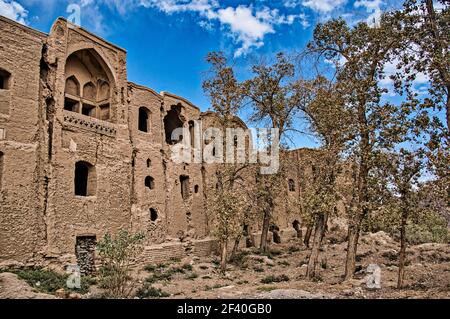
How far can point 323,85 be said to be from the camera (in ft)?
61.6

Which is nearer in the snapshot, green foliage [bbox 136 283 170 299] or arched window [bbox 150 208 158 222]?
green foliage [bbox 136 283 170 299]

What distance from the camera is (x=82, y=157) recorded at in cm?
1780

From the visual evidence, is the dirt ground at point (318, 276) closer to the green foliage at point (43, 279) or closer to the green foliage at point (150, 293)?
the green foliage at point (150, 293)

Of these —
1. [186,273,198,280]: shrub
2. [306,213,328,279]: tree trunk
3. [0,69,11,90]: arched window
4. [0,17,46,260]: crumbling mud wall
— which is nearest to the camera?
[0,17,46,260]: crumbling mud wall

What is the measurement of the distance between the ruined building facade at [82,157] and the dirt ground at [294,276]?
254cm

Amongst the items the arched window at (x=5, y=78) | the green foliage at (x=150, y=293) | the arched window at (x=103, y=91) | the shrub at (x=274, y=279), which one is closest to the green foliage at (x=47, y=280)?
the green foliage at (x=150, y=293)

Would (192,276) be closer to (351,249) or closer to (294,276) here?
(294,276)

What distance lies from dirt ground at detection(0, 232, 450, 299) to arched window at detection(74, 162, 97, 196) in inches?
184

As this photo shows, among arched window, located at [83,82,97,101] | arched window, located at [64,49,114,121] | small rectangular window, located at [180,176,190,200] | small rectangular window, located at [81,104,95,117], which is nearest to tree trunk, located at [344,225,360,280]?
small rectangular window, located at [180,176,190,200]

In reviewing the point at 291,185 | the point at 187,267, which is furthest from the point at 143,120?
the point at 291,185

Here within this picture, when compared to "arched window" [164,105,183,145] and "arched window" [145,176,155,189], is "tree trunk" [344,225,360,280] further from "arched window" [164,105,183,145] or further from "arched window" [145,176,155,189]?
"arched window" [164,105,183,145]

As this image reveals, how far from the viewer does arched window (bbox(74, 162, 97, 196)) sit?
60.1ft

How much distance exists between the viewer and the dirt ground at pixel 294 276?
37.4 feet
